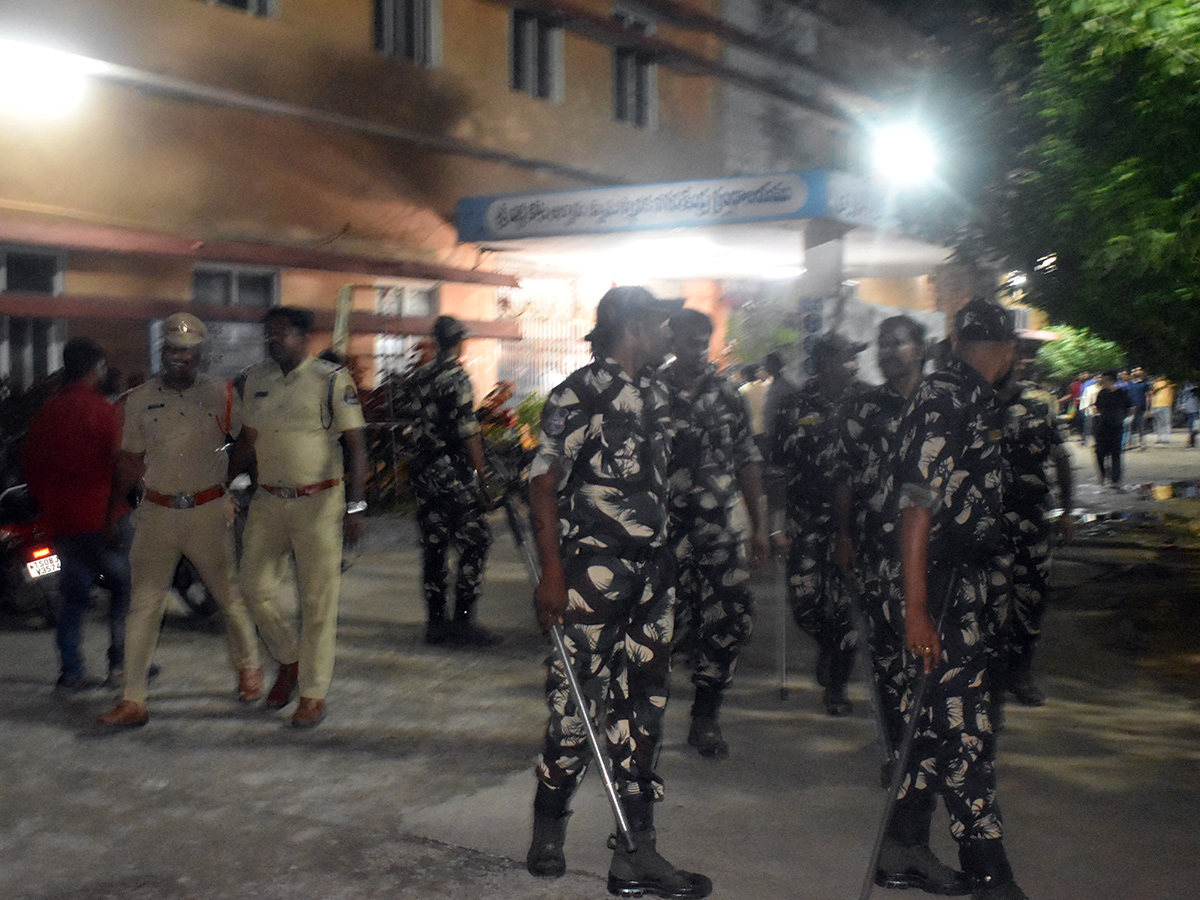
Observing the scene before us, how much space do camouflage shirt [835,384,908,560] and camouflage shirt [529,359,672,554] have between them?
54.2 inches

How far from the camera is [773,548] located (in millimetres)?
6375

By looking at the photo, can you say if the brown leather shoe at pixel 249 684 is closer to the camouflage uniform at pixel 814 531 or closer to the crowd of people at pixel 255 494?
the crowd of people at pixel 255 494

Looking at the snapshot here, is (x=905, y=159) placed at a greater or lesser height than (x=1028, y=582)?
greater

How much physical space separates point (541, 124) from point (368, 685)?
529 inches

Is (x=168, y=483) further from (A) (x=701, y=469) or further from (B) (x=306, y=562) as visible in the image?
(A) (x=701, y=469)

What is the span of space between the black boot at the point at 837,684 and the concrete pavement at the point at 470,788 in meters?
0.09

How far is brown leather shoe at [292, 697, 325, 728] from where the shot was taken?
634cm

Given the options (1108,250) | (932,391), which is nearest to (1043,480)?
(1108,250)

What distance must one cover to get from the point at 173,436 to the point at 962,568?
12.2ft

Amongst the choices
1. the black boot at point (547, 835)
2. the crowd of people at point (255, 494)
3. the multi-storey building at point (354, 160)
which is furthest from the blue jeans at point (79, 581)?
the multi-storey building at point (354, 160)

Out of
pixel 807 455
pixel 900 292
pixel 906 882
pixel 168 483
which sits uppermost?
pixel 900 292

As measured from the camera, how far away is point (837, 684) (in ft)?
21.6

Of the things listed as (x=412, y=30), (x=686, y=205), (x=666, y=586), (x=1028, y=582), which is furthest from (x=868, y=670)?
(x=412, y=30)

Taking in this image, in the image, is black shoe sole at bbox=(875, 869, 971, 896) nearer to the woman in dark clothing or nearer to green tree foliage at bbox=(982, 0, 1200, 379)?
green tree foliage at bbox=(982, 0, 1200, 379)
